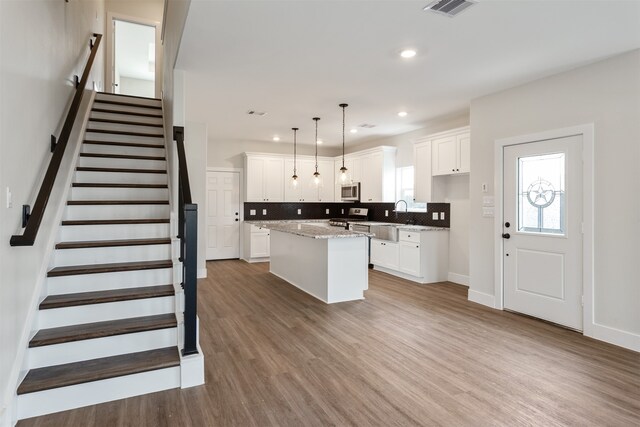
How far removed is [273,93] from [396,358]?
11.6 ft

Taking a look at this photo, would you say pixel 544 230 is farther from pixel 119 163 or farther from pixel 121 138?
pixel 121 138

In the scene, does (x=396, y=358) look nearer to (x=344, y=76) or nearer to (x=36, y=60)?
(x=344, y=76)

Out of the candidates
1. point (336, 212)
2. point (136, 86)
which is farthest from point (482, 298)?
point (136, 86)

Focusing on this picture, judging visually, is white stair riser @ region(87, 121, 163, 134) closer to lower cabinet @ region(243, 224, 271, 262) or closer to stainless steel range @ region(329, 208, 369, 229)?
lower cabinet @ region(243, 224, 271, 262)

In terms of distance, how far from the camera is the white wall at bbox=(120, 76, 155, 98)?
373 inches

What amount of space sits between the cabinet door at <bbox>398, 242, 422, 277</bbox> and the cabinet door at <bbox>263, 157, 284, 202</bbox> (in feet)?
10.7

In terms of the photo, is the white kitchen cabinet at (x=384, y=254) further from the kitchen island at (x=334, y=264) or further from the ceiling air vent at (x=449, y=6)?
the ceiling air vent at (x=449, y=6)

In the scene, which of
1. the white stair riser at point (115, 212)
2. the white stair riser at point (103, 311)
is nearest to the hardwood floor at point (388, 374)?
the white stair riser at point (103, 311)

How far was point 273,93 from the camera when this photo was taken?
469cm

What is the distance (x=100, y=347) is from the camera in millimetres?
2506

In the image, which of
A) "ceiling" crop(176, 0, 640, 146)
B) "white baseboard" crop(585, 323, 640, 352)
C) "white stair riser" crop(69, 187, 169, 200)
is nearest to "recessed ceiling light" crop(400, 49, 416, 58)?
"ceiling" crop(176, 0, 640, 146)

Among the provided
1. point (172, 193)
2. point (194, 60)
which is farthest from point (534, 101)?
point (172, 193)

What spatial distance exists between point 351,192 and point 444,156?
2.69 m

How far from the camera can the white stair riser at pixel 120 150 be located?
430cm
